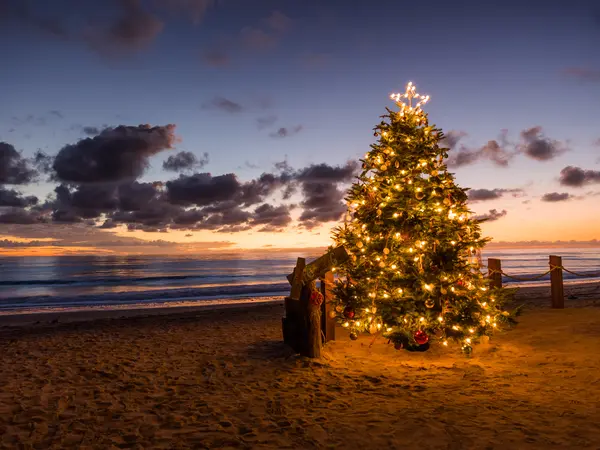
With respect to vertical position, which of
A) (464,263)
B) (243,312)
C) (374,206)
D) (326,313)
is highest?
(374,206)

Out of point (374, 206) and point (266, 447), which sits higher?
point (374, 206)

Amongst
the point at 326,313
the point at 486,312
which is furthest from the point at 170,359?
the point at 486,312

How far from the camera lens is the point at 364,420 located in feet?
16.4

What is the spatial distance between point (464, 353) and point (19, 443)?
7.19m

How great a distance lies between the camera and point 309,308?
7.99 m

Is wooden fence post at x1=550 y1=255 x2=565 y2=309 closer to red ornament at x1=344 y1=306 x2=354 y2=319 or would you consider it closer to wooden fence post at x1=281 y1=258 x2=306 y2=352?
red ornament at x1=344 y1=306 x2=354 y2=319

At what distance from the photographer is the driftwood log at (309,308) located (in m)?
8.08

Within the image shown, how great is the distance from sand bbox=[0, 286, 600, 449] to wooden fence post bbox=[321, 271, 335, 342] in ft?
1.15

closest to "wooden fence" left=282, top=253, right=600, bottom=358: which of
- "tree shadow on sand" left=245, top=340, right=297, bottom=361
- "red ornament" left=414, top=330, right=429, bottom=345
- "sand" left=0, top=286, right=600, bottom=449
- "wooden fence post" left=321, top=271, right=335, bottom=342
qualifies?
"wooden fence post" left=321, top=271, right=335, bottom=342

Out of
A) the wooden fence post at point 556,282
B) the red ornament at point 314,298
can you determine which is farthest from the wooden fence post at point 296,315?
the wooden fence post at point 556,282

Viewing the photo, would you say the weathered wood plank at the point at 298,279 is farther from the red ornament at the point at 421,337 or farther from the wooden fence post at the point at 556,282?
the wooden fence post at the point at 556,282

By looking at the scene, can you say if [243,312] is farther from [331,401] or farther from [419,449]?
[419,449]

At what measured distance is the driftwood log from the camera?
26.5 ft

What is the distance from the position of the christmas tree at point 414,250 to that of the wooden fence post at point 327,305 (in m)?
0.63
